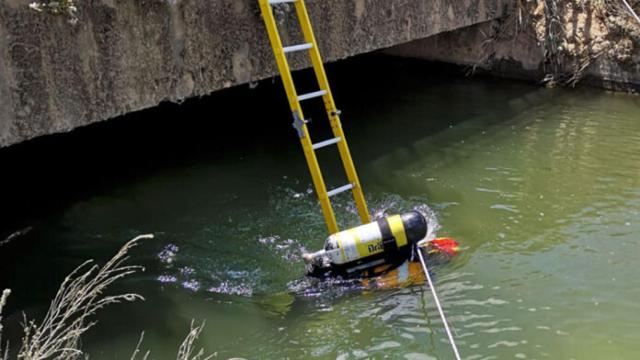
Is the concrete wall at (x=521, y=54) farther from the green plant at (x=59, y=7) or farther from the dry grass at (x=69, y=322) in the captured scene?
the green plant at (x=59, y=7)

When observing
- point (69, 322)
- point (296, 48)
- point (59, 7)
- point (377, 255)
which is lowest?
point (377, 255)

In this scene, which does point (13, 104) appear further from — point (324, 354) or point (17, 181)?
point (17, 181)

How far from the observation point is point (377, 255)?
471 cm

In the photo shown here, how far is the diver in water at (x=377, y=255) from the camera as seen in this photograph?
15.2 ft

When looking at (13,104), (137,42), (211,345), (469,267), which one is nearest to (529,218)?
(469,267)

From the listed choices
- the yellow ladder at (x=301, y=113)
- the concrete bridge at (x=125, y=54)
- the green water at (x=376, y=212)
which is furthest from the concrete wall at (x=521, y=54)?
the yellow ladder at (x=301, y=113)

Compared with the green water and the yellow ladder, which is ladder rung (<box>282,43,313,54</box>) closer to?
the yellow ladder

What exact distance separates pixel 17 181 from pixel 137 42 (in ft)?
10.4

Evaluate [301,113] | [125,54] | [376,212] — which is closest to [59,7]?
[125,54]

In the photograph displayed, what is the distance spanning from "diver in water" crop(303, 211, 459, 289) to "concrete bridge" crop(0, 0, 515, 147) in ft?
5.84

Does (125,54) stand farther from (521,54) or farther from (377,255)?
(521,54)

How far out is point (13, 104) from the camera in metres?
4.20

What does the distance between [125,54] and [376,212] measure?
2607 millimetres

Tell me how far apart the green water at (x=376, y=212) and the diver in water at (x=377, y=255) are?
0.15 meters
